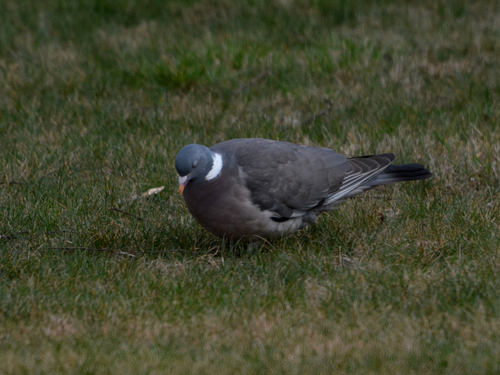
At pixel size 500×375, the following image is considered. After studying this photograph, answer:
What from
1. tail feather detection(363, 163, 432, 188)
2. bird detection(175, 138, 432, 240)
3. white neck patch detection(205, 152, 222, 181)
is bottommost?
tail feather detection(363, 163, 432, 188)

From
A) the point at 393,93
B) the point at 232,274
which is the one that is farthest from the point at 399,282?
the point at 393,93

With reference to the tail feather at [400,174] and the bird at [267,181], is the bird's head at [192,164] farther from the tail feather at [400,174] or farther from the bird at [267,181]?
the tail feather at [400,174]

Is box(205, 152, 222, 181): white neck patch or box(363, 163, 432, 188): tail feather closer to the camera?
box(205, 152, 222, 181): white neck patch

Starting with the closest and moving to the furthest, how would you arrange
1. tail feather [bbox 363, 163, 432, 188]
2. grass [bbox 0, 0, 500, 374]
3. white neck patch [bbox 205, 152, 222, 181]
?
grass [bbox 0, 0, 500, 374] < white neck patch [bbox 205, 152, 222, 181] < tail feather [bbox 363, 163, 432, 188]

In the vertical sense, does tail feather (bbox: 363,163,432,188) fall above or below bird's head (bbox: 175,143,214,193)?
below

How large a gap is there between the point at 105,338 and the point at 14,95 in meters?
4.13

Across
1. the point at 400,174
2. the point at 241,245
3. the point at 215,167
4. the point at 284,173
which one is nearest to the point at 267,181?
the point at 284,173

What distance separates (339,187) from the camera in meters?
4.29

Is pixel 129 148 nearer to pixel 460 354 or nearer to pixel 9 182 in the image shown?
pixel 9 182

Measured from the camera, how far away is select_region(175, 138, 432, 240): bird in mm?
3840

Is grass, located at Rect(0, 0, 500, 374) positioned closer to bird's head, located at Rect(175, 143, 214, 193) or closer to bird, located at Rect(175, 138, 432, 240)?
bird, located at Rect(175, 138, 432, 240)

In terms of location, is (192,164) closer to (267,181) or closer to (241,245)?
(267,181)

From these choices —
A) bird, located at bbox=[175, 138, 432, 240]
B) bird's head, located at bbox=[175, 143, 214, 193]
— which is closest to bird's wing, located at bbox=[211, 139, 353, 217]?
bird, located at bbox=[175, 138, 432, 240]

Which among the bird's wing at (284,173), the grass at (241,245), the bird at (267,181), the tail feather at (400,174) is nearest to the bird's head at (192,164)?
the bird at (267,181)
